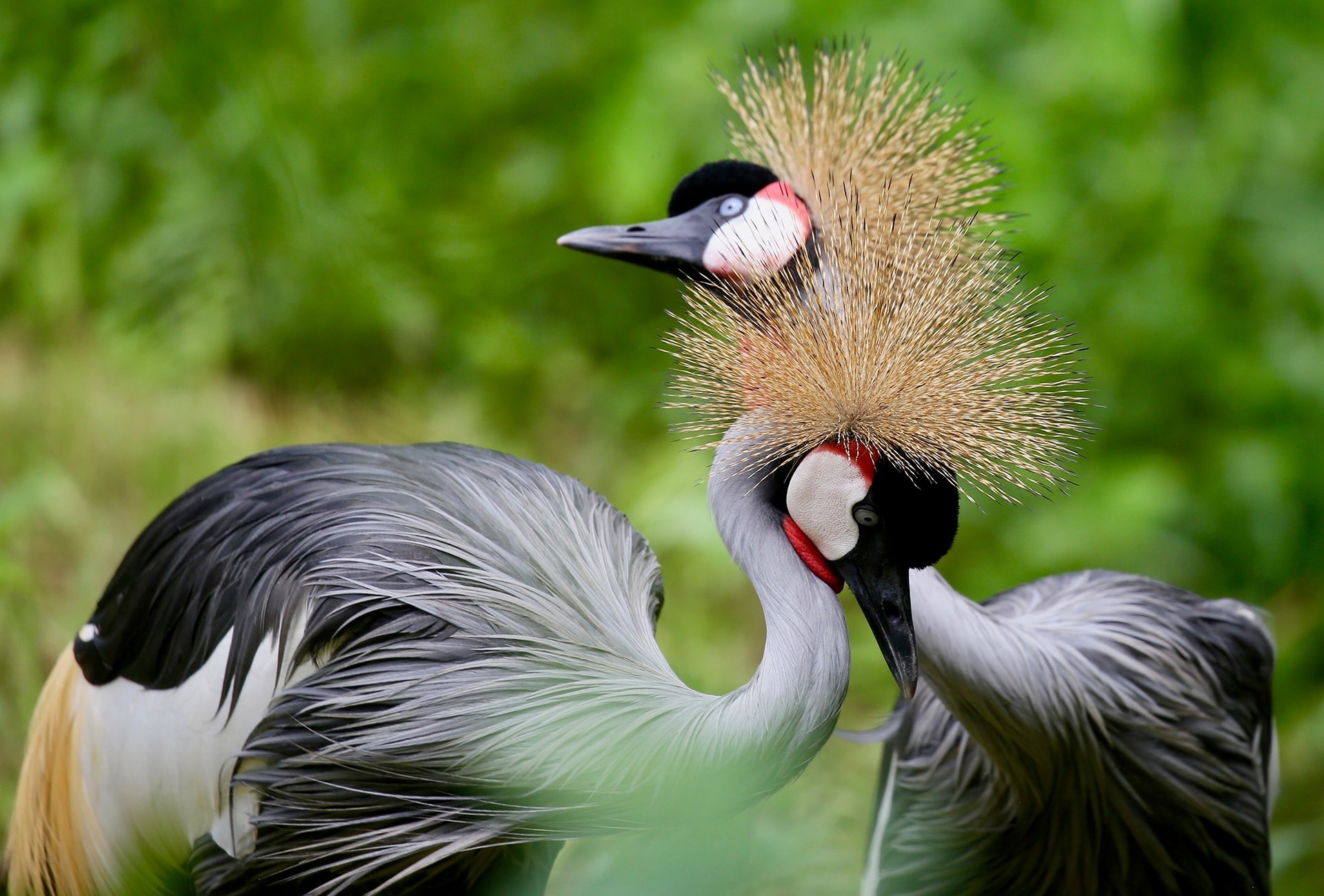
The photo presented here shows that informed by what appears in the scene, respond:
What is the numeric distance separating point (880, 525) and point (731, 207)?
1.45 feet

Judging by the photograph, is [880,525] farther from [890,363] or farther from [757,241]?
[757,241]

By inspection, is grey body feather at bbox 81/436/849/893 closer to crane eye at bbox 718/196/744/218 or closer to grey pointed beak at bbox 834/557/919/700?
grey pointed beak at bbox 834/557/919/700

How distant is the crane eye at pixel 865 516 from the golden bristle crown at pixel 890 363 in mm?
45

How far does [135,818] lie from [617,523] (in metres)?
0.54

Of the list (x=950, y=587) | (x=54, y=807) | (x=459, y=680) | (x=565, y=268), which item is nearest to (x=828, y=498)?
(x=950, y=587)

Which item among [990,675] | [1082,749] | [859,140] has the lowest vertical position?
[1082,749]

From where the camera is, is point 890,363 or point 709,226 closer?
point 890,363

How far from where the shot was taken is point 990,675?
3.86 feet

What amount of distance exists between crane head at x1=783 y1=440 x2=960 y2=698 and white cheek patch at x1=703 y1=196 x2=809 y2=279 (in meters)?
0.18

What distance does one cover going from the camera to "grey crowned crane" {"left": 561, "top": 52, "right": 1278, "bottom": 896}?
1032 millimetres

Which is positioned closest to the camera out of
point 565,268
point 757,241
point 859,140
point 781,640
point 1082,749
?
point 781,640

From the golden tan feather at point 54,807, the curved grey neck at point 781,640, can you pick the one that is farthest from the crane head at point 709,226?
the golden tan feather at point 54,807

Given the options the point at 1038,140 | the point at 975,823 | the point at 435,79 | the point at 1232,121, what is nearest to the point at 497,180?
the point at 435,79

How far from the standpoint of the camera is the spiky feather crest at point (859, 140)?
4.51ft
